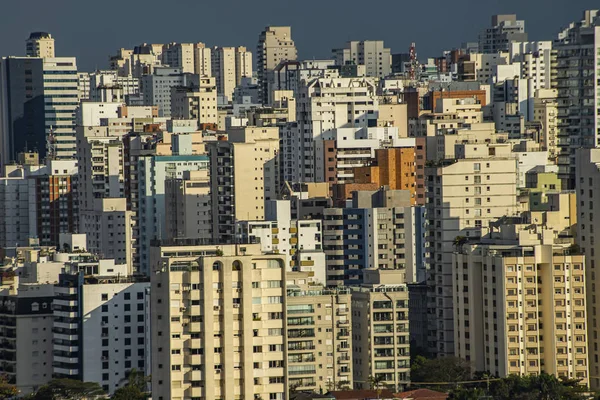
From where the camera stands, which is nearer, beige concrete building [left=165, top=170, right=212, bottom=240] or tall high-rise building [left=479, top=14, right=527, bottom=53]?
beige concrete building [left=165, top=170, right=212, bottom=240]

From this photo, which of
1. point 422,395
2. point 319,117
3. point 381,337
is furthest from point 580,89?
point 422,395

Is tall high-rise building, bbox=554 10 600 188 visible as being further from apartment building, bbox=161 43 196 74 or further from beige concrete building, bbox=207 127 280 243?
apartment building, bbox=161 43 196 74

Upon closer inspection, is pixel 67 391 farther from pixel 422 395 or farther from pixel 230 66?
pixel 230 66

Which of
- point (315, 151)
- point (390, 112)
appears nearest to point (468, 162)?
point (315, 151)

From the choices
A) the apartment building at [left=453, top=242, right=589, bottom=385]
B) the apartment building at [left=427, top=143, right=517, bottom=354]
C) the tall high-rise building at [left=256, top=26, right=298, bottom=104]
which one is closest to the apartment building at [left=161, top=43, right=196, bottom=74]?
the tall high-rise building at [left=256, top=26, right=298, bottom=104]

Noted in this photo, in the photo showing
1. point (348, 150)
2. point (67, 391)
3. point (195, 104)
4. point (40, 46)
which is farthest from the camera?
point (40, 46)

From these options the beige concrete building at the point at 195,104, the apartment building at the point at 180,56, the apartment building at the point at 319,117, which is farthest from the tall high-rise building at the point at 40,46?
the apartment building at the point at 319,117
